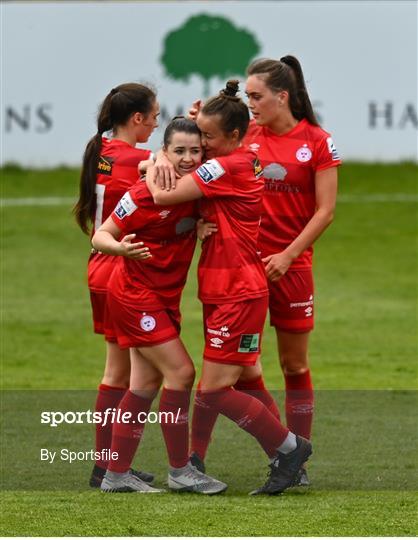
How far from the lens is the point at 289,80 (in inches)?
273

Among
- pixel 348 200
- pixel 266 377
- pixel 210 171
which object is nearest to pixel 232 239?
pixel 210 171

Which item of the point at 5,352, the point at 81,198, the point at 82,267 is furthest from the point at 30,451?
the point at 82,267

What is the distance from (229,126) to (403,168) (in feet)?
48.1

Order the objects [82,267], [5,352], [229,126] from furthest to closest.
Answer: [82,267]
[5,352]
[229,126]

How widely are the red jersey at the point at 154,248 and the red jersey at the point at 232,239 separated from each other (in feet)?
0.33

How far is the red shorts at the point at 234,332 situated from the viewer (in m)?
6.32

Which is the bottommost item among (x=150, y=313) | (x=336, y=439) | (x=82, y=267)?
(x=82, y=267)

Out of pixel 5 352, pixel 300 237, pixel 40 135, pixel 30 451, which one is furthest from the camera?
pixel 40 135

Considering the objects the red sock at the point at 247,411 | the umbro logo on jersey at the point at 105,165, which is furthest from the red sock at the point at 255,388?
the umbro logo on jersey at the point at 105,165

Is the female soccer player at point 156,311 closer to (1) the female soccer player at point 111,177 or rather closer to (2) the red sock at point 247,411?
(2) the red sock at point 247,411

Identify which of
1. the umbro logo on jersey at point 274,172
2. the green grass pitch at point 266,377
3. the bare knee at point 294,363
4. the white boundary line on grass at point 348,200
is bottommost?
the white boundary line on grass at point 348,200

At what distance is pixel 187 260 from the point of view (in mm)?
6492

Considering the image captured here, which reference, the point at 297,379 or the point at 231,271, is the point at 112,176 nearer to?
the point at 231,271

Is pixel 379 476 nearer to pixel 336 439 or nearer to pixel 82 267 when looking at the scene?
pixel 336 439
